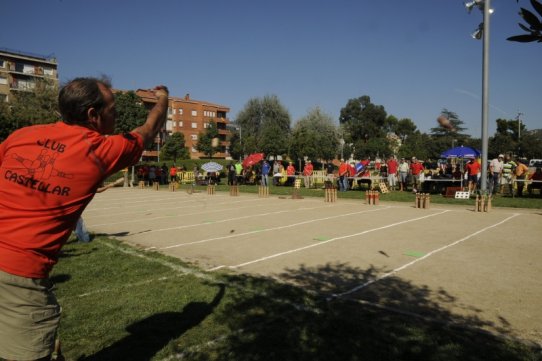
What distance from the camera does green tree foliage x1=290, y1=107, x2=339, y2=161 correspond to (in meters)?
54.5

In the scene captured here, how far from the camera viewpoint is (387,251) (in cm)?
794

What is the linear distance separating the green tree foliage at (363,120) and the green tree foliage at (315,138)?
20.0 meters

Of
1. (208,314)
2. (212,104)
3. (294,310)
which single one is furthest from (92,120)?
(212,104)

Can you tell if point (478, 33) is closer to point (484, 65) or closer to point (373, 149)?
point (484, 65)

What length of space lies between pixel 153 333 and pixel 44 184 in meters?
2.69

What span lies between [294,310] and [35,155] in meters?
3.54

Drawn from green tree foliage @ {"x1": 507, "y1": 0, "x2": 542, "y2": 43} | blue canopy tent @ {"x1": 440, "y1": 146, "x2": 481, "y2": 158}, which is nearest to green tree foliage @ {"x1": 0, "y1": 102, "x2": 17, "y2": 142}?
blue canopy tent @ {"x1": 440, "y1": 146, "x2": 481, "y2": 158}

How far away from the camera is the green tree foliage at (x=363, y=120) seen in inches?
3575

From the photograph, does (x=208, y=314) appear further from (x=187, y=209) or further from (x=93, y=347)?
(x=187, y=209)

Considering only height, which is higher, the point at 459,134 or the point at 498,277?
the point at 459,134

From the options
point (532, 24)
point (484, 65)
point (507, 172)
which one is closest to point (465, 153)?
point (507, 172)

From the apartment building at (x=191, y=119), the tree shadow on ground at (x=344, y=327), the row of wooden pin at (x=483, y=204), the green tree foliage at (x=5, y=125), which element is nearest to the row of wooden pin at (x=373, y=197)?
the row of wooden pin at (x=483, y=204)

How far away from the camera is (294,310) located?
4.73 metres

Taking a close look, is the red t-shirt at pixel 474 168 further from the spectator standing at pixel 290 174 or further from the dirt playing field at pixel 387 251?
the spectator standing at pixel 290 174
